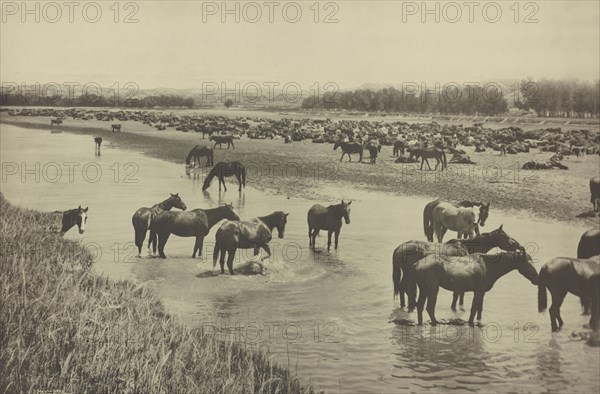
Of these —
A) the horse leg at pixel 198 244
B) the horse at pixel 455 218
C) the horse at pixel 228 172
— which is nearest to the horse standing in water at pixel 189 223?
the horse leg at pixel 198 244

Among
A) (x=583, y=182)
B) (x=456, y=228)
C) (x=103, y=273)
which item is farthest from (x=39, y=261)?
(x=583, y=182)

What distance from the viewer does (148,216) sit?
5852 millimetres

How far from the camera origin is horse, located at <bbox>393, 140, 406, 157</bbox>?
6173 mm

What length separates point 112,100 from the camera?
21.1 ft

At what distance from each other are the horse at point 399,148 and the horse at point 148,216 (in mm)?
1783

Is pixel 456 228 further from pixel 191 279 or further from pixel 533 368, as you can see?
pixel 191 279

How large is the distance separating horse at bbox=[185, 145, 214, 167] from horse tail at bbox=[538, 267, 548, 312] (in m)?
2.63

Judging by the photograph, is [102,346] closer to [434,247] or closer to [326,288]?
[326,288]

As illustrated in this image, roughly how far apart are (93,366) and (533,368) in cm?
255

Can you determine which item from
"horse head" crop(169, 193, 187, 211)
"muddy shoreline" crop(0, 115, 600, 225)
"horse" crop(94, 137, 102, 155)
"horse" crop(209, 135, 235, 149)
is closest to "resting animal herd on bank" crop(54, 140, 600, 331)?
"horse head" crop(169, 193, 187, 211)

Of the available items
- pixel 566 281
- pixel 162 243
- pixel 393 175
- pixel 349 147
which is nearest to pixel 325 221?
pixel 393 175

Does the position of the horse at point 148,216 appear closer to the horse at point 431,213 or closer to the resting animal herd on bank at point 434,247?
the resting animal herd on bank at point 434,247

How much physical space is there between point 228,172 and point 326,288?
5.17 feet

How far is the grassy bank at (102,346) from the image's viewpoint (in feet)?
13.2
